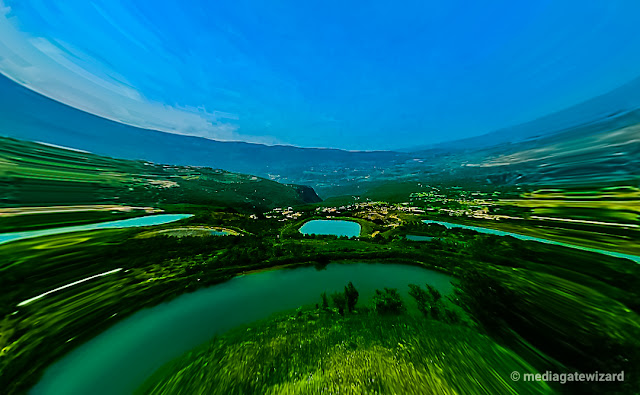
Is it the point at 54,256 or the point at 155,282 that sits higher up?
the point at 54,256

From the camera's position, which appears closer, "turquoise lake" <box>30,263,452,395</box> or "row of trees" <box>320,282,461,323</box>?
"turquoise lake" <box>30,263,452,395</box>

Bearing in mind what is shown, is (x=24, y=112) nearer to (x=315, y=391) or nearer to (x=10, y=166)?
(x=10, y=166)

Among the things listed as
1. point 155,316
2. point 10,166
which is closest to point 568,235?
point 155,316


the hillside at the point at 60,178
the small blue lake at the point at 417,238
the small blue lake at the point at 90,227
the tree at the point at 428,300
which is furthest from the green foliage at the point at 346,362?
the small blue lake at the point at 417,238

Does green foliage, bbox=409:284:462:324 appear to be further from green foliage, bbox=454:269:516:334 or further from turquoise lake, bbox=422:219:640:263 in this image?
turquoise lake, bbox=422:219:640:263

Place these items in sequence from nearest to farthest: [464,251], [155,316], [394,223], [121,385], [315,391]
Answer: [315,391]
[121,385]
[155,316]
[464,251]
[394,223]

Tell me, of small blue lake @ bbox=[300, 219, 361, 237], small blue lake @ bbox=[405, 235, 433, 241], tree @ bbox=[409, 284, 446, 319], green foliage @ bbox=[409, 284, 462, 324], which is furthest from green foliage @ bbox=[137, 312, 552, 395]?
small blue lake @ bbox=[300, 219, 361, 237]
